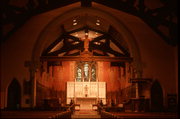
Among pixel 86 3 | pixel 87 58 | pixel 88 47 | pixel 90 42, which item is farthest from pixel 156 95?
pixel 90 42

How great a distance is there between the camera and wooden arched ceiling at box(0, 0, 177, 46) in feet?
41.7

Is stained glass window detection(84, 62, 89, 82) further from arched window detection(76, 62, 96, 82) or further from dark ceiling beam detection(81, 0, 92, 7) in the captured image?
dark ceiling beam detection(81, 0, 92, 7)

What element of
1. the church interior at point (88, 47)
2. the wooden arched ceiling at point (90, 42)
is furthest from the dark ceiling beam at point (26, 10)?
the wooden arched ceiling at point (90, 42)

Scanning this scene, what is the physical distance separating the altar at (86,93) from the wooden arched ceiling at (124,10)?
438 inches

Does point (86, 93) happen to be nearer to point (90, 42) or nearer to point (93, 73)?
point (93, 73)

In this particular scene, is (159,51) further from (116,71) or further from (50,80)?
(50,80)

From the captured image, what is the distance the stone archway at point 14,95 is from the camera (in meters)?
16.4

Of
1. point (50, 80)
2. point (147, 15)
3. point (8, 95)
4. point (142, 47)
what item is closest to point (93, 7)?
point (142, 47)

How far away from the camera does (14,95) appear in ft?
54.2

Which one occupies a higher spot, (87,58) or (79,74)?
(87,58)

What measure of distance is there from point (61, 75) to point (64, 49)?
467 cm

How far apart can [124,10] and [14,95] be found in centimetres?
763

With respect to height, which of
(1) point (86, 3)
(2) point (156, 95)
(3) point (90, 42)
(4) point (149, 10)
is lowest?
(2) point (156, 95)


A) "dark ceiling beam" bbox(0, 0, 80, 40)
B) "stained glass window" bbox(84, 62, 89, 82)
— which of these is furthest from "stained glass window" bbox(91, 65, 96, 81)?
"dark ceiling beam" bbox(0, 0, 80, 40)
